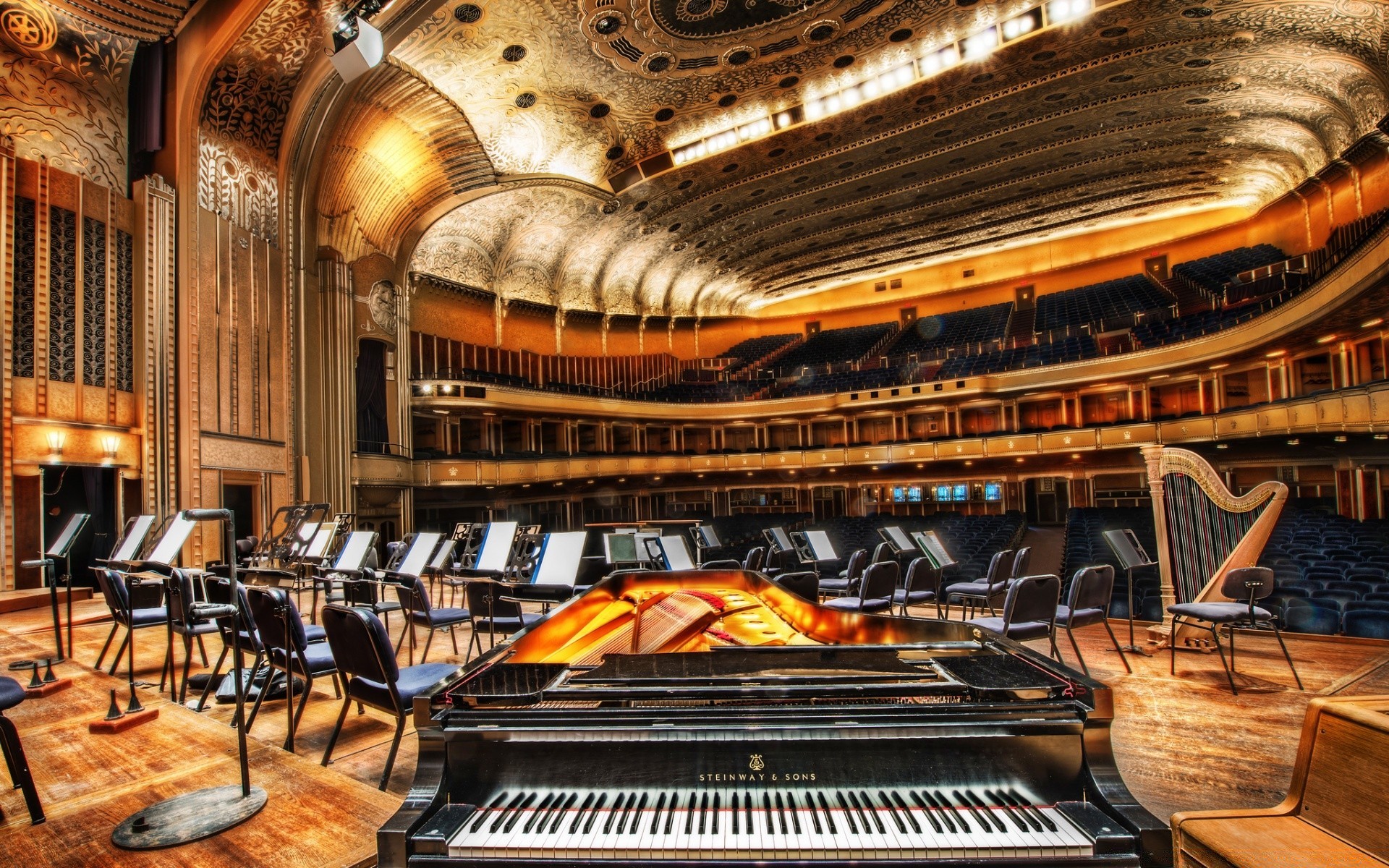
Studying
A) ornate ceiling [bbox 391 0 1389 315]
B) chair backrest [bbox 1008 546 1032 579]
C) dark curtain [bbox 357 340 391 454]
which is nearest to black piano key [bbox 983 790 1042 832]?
chair backrest [bbox 1008 546 1032 579]

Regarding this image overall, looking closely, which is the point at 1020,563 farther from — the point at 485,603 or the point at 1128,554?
the point at 485,603

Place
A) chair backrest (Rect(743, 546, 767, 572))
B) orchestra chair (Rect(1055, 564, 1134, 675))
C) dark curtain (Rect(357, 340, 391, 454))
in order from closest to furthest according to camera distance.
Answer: orchestra chair (Rect(1055, 564, 1134, 675)) → chair backrest (Rect(743, 546, 767, 572)) → dark curtain (Rect(357, 340, 391, 454))

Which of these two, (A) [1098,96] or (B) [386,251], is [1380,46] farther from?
(B) [386,251]

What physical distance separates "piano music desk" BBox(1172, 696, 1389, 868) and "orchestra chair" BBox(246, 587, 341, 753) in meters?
3.13

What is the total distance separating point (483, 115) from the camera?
1245 centimetres

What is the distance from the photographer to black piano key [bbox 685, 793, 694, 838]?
1.29m

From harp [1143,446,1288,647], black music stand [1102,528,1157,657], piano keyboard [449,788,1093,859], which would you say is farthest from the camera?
black music stand [1102,528,1157,657]

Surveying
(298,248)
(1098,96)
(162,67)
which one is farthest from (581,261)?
(1098,96)

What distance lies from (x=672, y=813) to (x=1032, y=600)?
10.7ft

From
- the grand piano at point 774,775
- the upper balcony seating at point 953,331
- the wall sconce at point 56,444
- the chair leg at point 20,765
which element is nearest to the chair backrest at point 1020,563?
the grand piano at point 774,775

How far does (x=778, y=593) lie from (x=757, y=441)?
63.8 ft

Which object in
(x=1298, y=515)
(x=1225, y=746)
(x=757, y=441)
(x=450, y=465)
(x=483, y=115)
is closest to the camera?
(x=1225, y=746)

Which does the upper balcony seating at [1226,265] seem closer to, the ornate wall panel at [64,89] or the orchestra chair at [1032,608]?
the orchestra chair at [1032,608]

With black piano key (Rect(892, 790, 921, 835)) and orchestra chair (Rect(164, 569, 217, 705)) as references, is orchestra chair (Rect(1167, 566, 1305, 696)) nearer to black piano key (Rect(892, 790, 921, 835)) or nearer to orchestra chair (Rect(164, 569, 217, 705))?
black piano key (Rect(892, 790, 921, 835))
